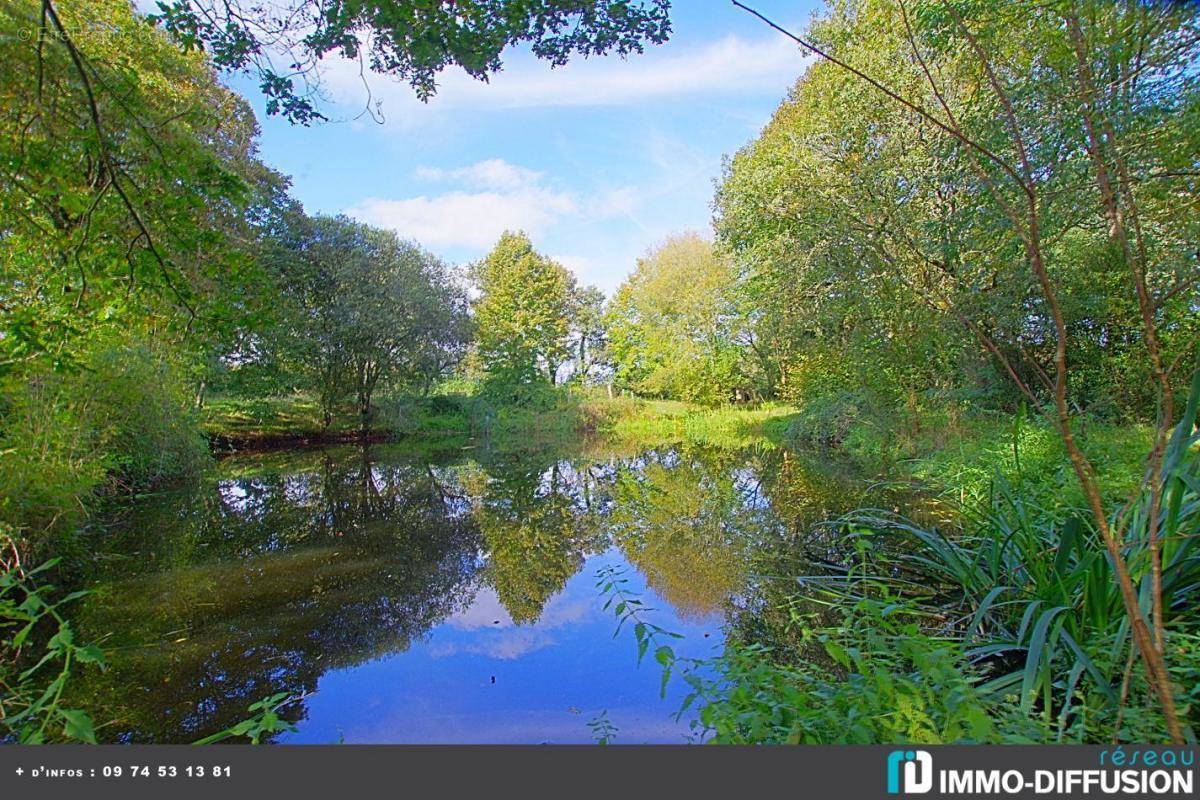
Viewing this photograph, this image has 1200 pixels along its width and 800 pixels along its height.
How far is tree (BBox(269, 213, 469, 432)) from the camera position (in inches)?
664


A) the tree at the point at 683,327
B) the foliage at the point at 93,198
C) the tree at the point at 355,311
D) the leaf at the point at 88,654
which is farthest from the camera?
the tree at the point at 683,327

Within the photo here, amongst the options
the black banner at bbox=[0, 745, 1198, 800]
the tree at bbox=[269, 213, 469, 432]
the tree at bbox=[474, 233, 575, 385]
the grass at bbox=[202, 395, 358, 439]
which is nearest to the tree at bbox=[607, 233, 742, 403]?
the tree at bbox=[474, 233, 575, 385]

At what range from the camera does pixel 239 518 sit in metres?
6.99

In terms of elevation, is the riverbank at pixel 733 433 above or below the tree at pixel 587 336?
below

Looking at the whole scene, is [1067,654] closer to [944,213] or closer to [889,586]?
[889,586]

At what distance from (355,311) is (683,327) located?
11845mm

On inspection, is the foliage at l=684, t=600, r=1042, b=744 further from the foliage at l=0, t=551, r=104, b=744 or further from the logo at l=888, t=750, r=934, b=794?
the foliage at l=0, t=551, r=104, b=744

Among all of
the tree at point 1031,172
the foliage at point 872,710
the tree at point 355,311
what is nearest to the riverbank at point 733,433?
the tree at point 1031,172

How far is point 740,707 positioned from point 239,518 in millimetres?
6869

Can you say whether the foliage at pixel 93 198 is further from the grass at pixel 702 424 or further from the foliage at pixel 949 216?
the grass at pixel 702 424

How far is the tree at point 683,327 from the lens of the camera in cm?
2244

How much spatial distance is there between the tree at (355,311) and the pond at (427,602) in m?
9.22

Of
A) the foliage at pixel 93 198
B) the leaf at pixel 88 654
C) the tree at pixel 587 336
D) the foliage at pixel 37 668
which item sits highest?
the tree at pixel 587 336

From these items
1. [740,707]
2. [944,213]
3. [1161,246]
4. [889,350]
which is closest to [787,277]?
[889,350]
